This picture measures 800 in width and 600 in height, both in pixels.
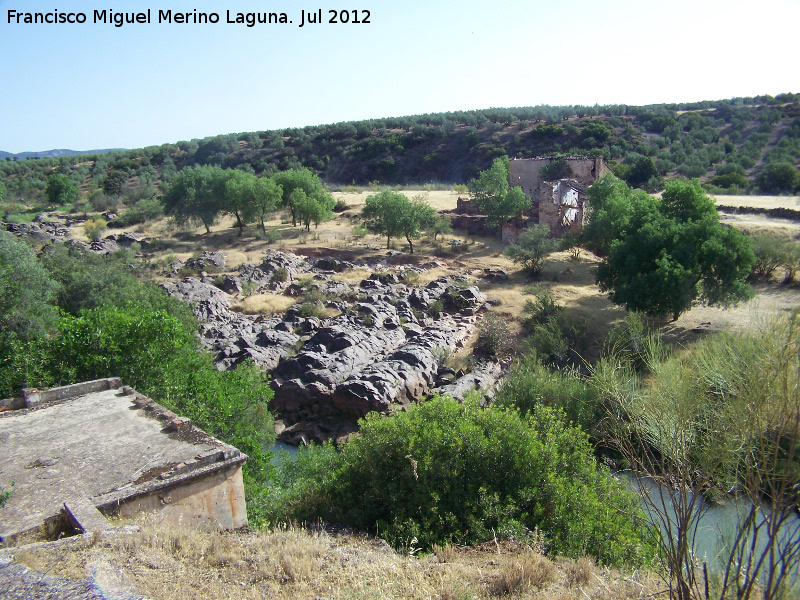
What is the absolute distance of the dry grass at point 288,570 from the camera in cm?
491

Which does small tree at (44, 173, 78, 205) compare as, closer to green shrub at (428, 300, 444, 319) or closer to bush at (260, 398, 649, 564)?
green shrub at (428, 300, 444, 319)

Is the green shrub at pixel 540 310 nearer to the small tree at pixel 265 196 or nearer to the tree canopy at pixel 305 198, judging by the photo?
the tree canopy at pixel 305 198

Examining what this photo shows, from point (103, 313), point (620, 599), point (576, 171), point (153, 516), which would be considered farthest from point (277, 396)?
point (576, 171)

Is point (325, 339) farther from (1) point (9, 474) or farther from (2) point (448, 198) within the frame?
(2) point (448, 198)

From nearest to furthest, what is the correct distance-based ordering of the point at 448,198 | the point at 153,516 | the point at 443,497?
1. the point at 153,516
2. the point at 443,497
3. the point at 448,198

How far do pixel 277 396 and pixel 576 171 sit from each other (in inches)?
1237

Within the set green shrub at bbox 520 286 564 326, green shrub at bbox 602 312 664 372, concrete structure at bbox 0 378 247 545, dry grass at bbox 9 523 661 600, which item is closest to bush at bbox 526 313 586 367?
green shrub at bbox 520 286 564 326

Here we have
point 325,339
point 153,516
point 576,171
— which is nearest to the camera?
point 153,516

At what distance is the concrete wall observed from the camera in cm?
640

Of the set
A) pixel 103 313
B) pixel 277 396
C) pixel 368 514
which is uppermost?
pixel 103 313

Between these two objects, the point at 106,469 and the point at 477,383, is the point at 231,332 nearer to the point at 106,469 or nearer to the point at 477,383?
the point at 477,383

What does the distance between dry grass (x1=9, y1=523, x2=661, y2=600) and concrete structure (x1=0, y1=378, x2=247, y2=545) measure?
0.54 meters

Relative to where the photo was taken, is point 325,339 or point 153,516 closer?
point 153,516

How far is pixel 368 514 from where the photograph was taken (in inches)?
316
